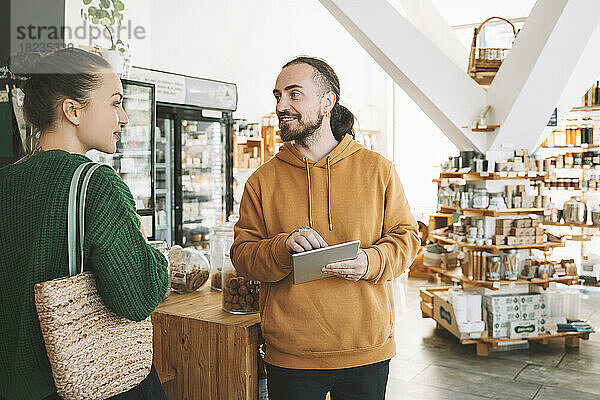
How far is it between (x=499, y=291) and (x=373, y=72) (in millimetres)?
6978

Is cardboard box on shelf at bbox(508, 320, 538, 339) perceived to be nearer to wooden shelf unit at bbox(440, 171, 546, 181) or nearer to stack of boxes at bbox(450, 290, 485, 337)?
stack of boxes at bbox(450, 290, 485, 337)

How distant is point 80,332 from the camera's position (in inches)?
51.9

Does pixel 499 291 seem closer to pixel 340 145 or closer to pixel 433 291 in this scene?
pixel 433 291

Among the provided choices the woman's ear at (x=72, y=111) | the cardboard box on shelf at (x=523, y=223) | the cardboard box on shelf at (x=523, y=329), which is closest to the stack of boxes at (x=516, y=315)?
the cardboard box on shelf at (x=523, y=329)

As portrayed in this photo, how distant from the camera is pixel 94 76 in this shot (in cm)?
146

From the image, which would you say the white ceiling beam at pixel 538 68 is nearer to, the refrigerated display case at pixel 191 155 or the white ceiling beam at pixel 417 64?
the white ceiling beam at pixel 417 64

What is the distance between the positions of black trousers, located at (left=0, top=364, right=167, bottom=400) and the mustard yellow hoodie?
0.44 metres

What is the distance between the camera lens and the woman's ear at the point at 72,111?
4.69ft

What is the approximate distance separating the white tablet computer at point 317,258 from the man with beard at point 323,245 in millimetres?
52

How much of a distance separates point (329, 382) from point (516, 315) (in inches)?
136

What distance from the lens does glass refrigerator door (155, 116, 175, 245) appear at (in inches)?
235

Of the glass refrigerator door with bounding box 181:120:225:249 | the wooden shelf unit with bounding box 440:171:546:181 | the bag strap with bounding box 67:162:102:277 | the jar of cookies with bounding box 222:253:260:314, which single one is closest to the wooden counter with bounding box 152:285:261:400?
the jar of cookies with bounding box 222:253:260:314

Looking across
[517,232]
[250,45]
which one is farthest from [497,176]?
[250,45]

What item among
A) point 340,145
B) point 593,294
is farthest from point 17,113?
point 593,294
